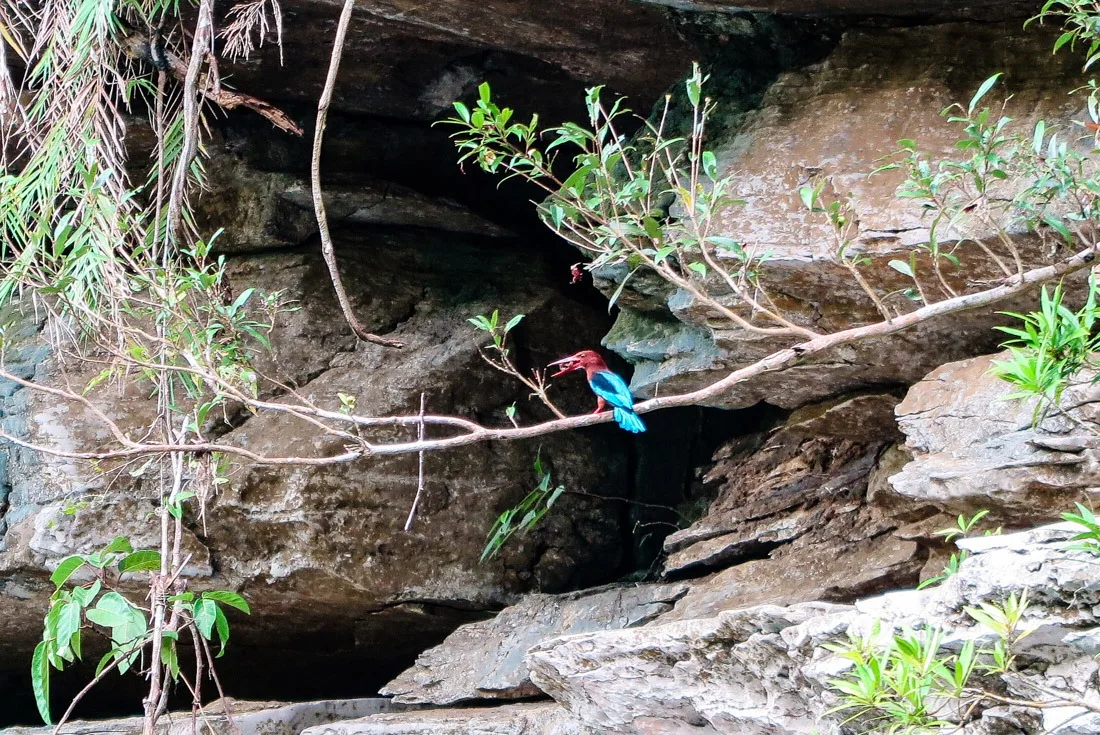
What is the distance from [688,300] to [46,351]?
11.6 feet

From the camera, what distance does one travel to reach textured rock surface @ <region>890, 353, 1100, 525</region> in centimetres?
330

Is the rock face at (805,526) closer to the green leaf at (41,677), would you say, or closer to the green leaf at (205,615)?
the green leaf at (205,615)

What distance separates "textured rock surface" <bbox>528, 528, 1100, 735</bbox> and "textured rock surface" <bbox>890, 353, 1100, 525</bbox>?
24.6 inches

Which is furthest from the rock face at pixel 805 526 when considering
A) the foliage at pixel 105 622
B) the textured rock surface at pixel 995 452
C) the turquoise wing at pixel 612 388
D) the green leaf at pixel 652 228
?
the foliage at pixel 105 622

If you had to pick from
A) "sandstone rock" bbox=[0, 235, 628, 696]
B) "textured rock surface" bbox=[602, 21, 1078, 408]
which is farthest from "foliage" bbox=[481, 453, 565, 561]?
"textured rock surface" bbox=[602, 21, 1078, 408]

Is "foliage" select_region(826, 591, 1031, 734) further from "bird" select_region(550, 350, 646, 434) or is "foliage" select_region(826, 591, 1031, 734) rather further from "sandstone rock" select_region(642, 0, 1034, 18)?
"sandstone rock" select_region(642, 0, 1034, 18)

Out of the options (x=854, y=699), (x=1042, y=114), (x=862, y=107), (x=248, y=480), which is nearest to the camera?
(x=854, y=699)

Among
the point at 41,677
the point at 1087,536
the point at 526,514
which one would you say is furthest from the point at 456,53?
the point at 1087,536

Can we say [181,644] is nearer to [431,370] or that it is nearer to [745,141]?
[431,370]

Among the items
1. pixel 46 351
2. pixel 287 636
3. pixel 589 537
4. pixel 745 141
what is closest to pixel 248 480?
pixel 287 636

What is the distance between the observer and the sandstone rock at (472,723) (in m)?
4.14

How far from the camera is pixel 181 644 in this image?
5.96m

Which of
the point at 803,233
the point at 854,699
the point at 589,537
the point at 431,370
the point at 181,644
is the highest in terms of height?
the point at 803,233

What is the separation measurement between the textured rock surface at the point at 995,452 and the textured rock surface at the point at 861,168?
0.43m
